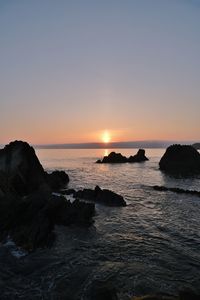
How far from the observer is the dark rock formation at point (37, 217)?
968 inches

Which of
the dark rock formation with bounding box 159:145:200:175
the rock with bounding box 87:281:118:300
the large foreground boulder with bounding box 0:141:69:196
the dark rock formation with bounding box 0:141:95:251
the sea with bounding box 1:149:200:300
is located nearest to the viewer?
the rock with bounding box 87:281:118:300

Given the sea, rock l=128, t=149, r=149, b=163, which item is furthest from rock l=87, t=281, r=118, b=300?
rock l=128, t=149, r=149, b=163

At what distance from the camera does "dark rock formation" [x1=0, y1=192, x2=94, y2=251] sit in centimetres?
2458

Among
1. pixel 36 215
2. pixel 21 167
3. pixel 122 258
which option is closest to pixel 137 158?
pixel 21 167

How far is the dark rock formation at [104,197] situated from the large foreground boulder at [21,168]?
5.84 m

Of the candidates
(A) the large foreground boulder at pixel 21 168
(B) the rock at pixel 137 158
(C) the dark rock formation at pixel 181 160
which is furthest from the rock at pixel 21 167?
(B) the rock at pixel 137 158

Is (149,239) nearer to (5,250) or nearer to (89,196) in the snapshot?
(5,250)

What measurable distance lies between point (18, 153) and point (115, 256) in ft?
101

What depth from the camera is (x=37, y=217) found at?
26672mm

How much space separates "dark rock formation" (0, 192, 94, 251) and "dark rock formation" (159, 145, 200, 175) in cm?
6809

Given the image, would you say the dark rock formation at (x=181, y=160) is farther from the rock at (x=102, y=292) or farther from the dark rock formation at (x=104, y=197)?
the rock at (x=102, y=292)

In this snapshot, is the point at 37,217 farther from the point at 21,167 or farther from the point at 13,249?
the point at 21,167

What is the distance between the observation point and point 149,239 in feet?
85.1

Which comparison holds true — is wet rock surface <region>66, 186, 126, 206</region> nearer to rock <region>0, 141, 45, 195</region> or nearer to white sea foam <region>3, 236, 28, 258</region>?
rock <region>0, 141, 45, 195</region>
